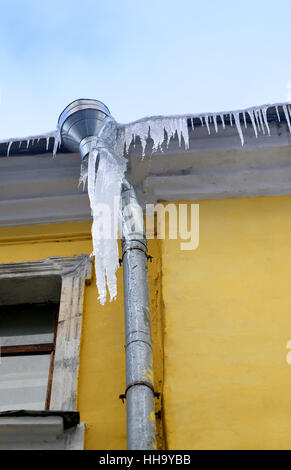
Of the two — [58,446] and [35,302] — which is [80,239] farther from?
[58,446]

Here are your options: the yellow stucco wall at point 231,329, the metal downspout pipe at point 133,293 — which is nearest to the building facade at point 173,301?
the yellow stucco wall at point 231,329

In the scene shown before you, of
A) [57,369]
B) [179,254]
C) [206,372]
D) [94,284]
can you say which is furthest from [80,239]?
[206,372]

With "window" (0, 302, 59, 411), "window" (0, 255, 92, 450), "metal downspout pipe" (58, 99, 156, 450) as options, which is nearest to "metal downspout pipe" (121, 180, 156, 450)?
"metal downspout pipe" (58, 99, 156, 450)

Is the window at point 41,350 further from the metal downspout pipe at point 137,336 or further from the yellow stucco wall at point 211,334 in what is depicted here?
the metal downspout pipe at point 137,336

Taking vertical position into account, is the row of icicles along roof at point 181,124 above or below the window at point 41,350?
above

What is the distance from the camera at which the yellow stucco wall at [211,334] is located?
3.81m

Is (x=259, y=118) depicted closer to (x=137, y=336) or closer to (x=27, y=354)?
(x=137, y=336)

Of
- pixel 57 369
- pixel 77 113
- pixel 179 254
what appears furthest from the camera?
pixel 77 113

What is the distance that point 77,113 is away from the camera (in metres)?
5.23

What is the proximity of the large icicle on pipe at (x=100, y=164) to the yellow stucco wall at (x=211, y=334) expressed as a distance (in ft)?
1.40

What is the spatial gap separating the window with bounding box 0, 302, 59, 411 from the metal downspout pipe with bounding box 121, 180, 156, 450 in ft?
2.78

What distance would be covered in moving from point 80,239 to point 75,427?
6.13ft


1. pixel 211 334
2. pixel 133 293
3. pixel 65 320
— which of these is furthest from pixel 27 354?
pixel 211 334

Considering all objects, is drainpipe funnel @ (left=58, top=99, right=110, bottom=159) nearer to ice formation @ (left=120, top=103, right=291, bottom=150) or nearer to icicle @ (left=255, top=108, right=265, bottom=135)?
ice formation @ (left=120, top=103, right=291, bottom=150)
